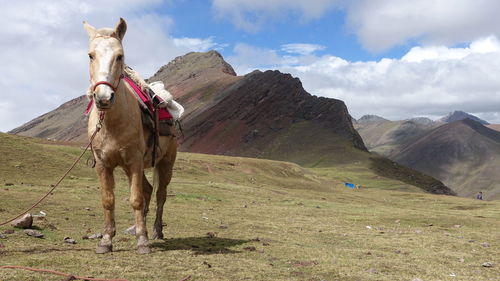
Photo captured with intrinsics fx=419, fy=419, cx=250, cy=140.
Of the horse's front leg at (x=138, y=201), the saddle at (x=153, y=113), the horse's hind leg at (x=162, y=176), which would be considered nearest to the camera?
the horse's front leg at (x=138, y=201)

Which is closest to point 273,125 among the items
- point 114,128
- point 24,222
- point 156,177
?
point 156,177

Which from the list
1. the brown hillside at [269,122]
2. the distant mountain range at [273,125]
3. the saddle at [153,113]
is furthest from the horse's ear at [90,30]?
the brown hillside at [269,122]

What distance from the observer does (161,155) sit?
11016 millimetres

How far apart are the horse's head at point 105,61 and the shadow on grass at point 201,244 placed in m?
4.02

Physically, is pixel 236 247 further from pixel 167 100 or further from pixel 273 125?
pixel 273 125

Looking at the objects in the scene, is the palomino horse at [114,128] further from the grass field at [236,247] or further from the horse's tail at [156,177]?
the horse's tail at [156,177]

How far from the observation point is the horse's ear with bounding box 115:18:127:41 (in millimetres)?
8695

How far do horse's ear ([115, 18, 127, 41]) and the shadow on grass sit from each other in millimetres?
4847

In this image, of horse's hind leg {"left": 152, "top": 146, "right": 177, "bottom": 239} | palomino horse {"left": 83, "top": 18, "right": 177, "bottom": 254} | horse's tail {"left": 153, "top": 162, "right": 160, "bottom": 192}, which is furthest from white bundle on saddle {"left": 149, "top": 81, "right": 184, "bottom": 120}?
horse's tail {"left": 153, "top": 162, "right": 160, "bottom": 192}

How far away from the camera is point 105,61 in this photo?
7.95 m

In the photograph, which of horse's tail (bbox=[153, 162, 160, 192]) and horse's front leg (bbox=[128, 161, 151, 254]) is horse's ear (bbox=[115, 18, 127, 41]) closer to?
horse's front leg (bbox=[128, 161, 151, 254])

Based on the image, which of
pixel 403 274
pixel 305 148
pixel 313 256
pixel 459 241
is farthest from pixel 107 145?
pixel 305 148

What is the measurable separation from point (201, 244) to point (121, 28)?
5.60 meters

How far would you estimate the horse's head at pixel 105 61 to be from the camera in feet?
24.5
